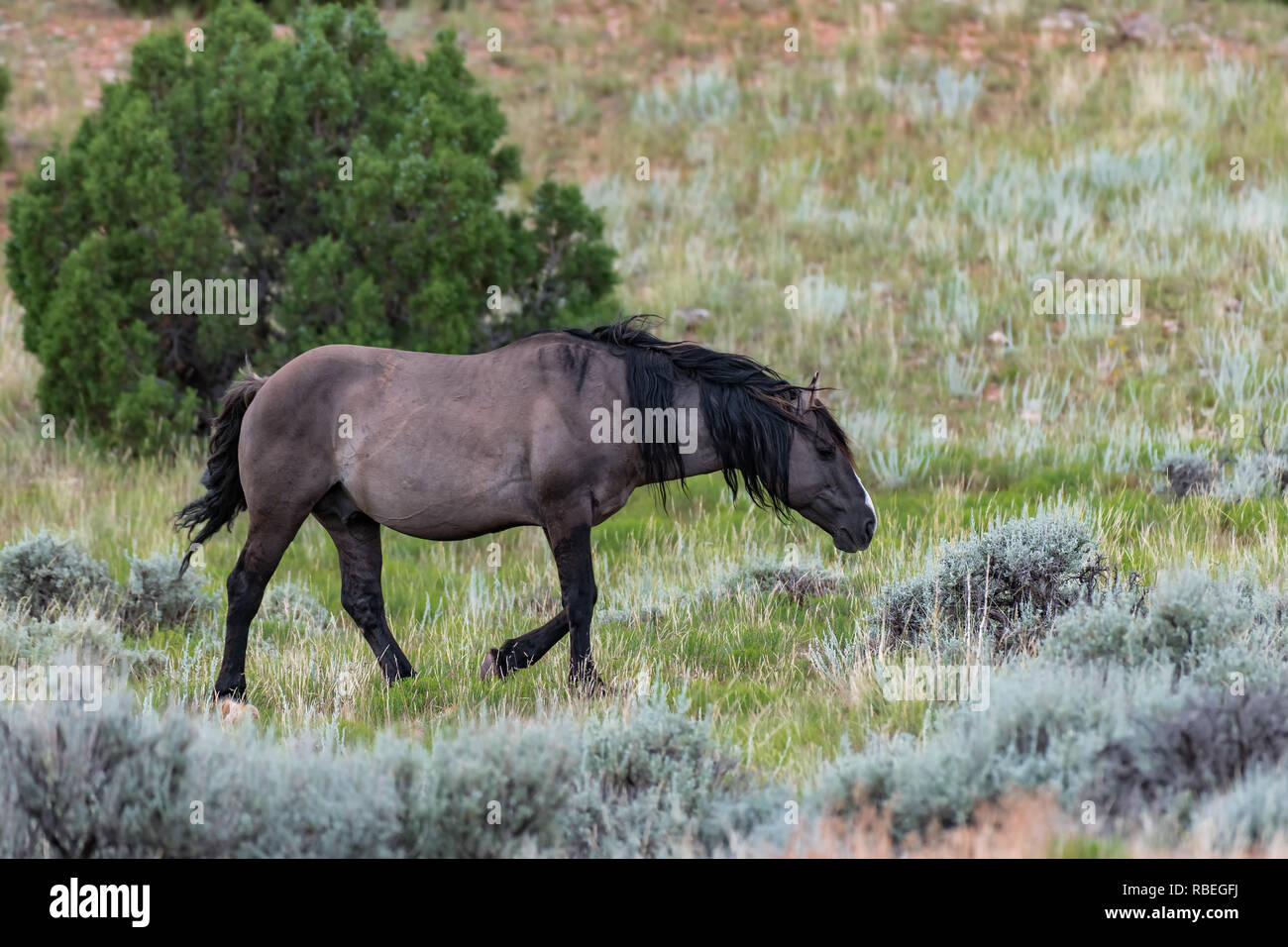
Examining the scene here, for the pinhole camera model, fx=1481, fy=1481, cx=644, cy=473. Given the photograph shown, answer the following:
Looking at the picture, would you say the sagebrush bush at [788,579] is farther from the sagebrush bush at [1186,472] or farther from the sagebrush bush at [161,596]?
the sagebrush bush at [161,596]

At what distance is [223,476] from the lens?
27.4ft

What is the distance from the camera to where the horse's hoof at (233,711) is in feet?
22.9

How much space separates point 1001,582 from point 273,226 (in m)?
8.97

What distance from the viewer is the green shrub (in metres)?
13.5

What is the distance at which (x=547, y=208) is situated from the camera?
14.2 metres

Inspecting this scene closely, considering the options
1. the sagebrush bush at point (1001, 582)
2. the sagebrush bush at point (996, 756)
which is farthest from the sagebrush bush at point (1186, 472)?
the sagebrush bush at point (996, 756)

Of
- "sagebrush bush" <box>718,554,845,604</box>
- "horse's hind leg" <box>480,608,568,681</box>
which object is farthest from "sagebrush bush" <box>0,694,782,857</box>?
"sagebrush bush" <box>718,554,845,604</box>

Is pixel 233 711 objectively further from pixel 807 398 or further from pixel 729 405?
pixel 807 398

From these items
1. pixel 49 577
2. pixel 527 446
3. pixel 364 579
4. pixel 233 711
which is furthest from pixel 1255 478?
pixel 49 577

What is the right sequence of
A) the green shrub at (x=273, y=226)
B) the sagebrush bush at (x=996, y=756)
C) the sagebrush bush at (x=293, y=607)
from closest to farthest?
the sagebrush bush at (x=996, y=756), the sagebrush bush at (x=293, y=607), the green shrub at (x=273, y=226)

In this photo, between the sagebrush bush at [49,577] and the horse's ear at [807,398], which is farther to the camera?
the sagebrush bush at [49,577]

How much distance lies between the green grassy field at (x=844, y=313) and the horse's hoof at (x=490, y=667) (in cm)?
13

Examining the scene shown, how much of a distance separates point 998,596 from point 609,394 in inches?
104
